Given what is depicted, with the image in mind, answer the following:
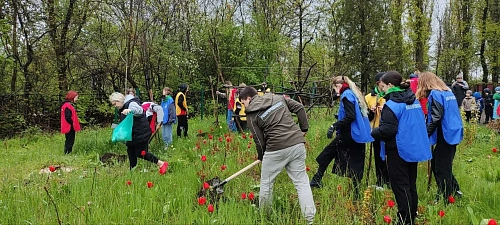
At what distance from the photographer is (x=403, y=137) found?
3.57 meters

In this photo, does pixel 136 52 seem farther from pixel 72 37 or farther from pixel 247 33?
pixel 247 33

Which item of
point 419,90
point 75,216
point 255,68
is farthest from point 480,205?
point 255,68

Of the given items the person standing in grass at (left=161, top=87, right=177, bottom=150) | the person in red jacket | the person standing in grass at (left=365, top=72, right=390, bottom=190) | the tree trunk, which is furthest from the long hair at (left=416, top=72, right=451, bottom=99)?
the tree trunk

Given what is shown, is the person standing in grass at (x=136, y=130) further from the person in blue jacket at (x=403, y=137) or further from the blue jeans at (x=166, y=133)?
the person in blue jacket at (x=403, y=137)

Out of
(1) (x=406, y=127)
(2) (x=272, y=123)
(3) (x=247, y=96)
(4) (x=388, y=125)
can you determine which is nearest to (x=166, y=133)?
(3) (x=247, y=96)

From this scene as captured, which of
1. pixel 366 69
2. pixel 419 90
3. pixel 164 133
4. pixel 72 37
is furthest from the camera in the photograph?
pixel 366 69

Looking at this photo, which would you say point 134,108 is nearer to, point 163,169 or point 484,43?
point 163,169

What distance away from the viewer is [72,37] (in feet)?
45.7

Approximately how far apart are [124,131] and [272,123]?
2796 millimetres

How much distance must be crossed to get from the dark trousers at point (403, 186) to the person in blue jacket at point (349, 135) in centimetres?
87

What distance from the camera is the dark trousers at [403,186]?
11.8 ft

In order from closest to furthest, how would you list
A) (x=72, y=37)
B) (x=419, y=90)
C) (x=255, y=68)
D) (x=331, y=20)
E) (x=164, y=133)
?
1. (x=419, y=90)
2. (x=164, y=133)
3. (x=72, y=37)
4. (x=255, y=68)
5. (x=331, y=20)

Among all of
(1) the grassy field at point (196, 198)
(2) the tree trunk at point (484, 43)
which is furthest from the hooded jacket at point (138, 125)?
(2) the tree trunk at point (484, 43)

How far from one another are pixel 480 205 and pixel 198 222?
301cm
